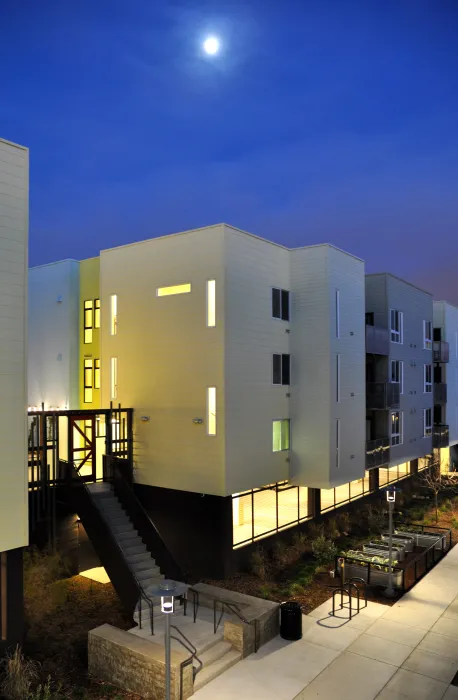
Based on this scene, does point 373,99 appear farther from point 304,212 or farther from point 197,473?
point 197,473

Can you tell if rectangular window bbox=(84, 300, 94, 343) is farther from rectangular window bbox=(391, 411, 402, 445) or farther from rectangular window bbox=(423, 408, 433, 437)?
rectangular window bbox=(423, 408, 433, 437)

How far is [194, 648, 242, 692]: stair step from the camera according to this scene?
10.7m

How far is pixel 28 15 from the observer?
61812mm

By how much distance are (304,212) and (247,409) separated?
18443 cm

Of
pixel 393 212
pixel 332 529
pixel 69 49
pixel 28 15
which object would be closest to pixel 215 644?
pixel 332 529

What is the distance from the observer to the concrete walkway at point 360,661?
10.4m

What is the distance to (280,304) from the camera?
62.5 ft

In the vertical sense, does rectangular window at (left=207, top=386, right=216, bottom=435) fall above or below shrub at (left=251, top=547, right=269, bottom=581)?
above

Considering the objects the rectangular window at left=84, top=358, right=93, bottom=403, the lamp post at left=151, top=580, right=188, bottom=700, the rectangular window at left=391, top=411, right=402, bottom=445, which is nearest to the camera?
the lamp post at left=151, top=580, right=188, bottom=700

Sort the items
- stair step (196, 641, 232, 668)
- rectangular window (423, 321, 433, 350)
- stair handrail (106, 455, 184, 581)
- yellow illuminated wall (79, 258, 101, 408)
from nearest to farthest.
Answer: stair step (196, 641, 232, 668) → stair handrail (106, 455, 184, 581) → yellow illuminated wall (79, 258, 101, 408) → rectangular window (423, 321, 433, 350)

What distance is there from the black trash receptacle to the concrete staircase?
3.28m

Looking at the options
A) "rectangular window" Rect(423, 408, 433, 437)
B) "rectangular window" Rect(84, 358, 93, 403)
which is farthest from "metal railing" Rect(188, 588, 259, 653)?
"rectangular window" Rect(423, 408, 433, 437)

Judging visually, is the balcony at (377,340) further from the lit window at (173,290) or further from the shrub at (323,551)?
the lit window at (173,290)

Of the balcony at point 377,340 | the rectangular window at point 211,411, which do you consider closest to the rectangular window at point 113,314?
the rectangular window at point 211,411
